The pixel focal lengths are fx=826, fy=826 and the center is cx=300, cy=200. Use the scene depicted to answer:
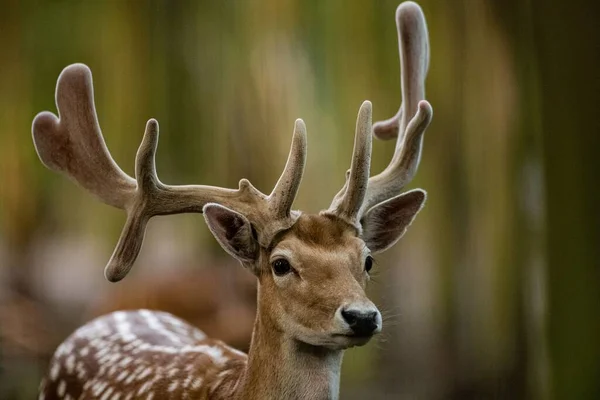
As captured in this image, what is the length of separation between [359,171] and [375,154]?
92 centimetres

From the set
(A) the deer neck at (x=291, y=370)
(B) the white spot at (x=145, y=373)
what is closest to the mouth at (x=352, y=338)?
(A) the deer neck at (x=291, y=370)

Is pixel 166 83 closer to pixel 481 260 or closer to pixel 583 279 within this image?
pixel 481 260

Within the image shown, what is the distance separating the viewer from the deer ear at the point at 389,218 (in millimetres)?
1837

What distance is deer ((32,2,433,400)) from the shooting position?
1612 millimetres

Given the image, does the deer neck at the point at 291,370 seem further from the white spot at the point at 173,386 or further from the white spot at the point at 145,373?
the white spot at the point at 145,373

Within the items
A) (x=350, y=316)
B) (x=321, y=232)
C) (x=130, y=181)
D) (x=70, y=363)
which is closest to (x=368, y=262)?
(x=321, y=232)

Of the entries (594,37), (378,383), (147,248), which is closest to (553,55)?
(594,37)

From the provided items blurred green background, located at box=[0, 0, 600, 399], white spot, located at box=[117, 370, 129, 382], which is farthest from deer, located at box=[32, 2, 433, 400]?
blurred green background, located at box=[0, 0, 600, 399]

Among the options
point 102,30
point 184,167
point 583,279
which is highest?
point 102,30

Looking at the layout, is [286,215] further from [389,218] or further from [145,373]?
[145,373]

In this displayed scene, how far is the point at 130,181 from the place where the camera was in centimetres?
191

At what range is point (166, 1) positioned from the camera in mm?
2664

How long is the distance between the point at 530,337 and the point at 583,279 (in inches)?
9.8

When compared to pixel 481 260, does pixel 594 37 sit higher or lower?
higher
